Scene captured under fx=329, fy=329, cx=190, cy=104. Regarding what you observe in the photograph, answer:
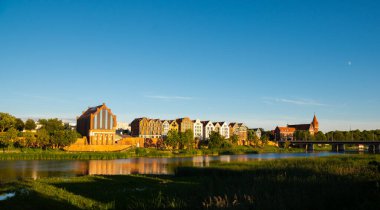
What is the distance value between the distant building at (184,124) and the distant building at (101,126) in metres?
42.3

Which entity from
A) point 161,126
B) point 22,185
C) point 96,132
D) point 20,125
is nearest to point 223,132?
point 161,126

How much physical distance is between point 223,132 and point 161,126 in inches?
1480

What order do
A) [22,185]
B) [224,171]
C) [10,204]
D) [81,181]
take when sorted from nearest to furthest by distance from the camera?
1. [10,204]
2. [22,185]
3. [81,181]
4. [224,171]

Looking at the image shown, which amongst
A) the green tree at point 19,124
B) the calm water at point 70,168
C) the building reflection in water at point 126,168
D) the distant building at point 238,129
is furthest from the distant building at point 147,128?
the building reflection in water at point 126,168

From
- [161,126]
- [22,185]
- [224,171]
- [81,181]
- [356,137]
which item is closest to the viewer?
[22,185]

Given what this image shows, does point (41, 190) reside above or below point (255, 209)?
below

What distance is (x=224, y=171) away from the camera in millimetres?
37688

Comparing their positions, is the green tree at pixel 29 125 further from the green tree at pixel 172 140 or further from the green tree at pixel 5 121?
the green tree at pixel 172 140

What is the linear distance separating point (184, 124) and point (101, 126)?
162 ft

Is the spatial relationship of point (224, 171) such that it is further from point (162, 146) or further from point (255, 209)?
point (162, 146)

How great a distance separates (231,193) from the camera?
1438 cm

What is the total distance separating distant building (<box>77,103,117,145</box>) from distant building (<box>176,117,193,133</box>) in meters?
42.3

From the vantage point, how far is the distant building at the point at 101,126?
115562mm

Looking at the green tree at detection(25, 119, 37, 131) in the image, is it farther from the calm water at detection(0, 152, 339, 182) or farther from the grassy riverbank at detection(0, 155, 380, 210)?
the grassy riverbank at detection(0, 155, 380, 210)
